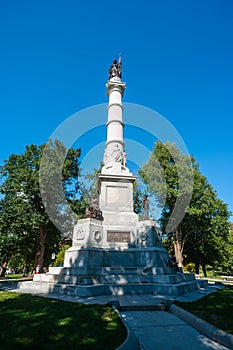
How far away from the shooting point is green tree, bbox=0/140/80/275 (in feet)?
68.4

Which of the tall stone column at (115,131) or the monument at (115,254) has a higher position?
the tall stone column at (115,131)

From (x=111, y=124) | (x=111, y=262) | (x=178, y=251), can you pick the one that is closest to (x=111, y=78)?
(x=111, y=124)

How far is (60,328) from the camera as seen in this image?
459cm

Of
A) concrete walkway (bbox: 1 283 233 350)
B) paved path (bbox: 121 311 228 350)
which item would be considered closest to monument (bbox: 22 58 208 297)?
concrete walkway (bbox: 1 283 233 350)

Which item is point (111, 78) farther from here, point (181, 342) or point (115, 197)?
point (181, 342)

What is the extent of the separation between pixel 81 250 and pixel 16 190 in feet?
45.8

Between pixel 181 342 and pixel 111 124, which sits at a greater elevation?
pixel 111 124

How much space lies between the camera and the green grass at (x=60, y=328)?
3.75 metres

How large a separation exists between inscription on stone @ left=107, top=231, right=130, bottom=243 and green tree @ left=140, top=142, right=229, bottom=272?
11.7m

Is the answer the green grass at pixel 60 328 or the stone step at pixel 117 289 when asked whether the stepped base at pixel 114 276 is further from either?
the green grass at pixel 60 328

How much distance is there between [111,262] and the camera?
12.1 meters

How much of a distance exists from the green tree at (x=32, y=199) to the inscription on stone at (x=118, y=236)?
34.5ft

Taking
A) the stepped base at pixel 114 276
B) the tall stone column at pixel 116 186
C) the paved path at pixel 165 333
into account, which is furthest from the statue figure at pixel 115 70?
the paved path at pixel 165 333

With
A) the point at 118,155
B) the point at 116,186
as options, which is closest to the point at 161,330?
the point at 116,186
